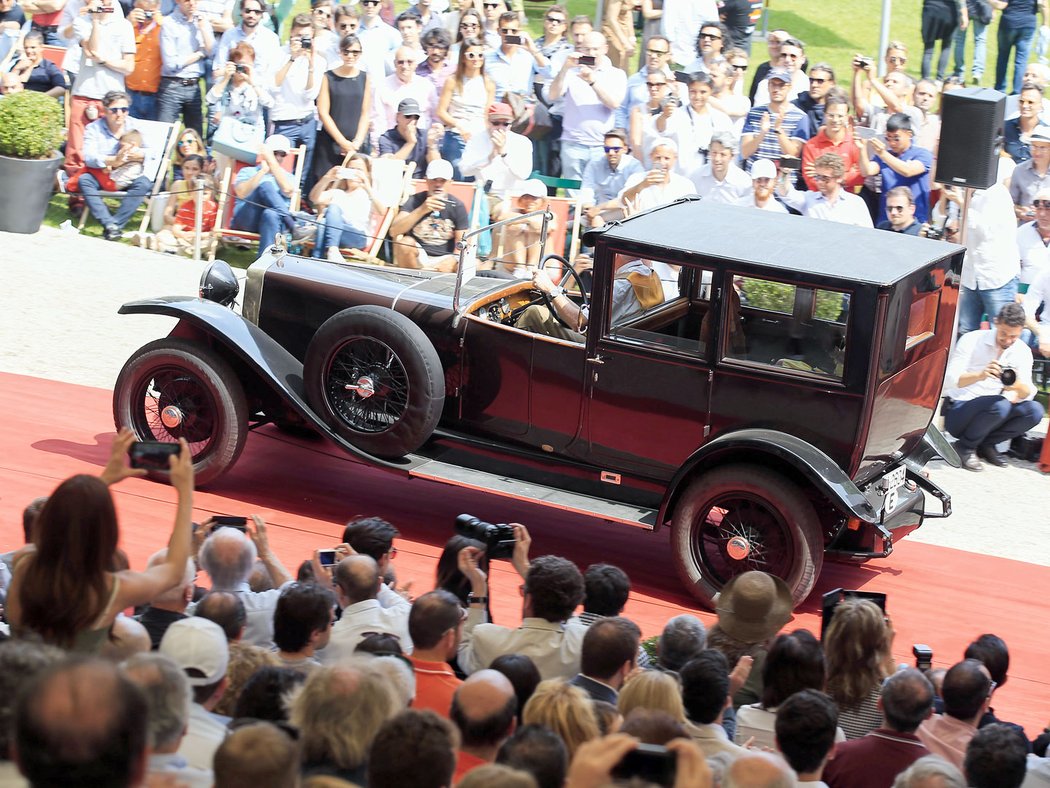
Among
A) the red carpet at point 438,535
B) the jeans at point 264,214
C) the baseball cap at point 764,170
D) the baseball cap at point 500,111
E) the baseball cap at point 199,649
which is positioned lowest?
the red carpet at point 438,535

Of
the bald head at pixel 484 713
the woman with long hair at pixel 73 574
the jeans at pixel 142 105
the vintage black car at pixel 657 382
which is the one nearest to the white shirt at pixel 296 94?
the jeans at pixel 142 105

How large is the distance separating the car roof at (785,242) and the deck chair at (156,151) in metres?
8.05

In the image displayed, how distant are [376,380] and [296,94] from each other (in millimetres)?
7165

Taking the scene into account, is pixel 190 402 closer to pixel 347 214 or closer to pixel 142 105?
pixel 347 214

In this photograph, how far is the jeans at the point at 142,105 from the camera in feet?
53.2

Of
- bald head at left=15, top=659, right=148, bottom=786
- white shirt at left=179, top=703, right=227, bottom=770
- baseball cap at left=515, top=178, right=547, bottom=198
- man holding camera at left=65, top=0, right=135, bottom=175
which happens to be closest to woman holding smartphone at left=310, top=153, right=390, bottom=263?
baseball cap at left=515, top=178, right=547, bottom=198

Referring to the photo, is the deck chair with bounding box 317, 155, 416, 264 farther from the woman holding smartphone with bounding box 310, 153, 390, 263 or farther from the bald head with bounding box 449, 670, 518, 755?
the bald head with bounding box 449, 670, 518, 755

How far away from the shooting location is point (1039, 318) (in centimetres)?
1213

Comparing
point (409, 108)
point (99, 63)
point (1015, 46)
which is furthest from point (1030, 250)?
point (99, 63)

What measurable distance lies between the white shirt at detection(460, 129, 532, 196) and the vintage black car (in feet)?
13.3

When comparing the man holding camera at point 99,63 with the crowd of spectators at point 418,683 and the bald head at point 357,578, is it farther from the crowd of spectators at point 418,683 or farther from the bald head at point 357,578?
the bald head at point 357,578

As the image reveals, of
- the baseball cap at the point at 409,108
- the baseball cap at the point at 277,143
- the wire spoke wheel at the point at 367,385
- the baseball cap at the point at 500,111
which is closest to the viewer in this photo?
the wire spoke wheel at the point at 367,385

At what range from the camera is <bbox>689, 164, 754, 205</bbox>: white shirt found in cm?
1298

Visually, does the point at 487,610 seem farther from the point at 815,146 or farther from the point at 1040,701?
the point at 815,146
